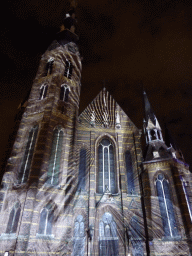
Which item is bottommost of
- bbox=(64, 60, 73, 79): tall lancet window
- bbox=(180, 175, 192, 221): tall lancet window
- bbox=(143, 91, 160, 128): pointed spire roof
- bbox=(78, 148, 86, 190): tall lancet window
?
bbox=(180, 175, 192, 221): tall lancet window

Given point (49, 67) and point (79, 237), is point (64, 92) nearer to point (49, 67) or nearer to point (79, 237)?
point (49, 67)

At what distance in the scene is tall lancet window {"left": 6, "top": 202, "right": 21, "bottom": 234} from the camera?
15.0m

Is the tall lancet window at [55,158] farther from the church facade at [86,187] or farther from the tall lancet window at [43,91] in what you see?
the tall lancet window at [43,91]

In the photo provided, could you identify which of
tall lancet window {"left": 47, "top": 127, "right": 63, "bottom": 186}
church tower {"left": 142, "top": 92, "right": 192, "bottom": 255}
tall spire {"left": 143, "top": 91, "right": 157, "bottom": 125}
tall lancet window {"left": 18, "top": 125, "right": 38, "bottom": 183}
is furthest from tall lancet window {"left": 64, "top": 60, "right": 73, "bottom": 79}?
church tower {"left": 142, "top": 92, "right": 192, "bottom": 255}

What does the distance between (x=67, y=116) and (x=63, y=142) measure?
325 centimetres

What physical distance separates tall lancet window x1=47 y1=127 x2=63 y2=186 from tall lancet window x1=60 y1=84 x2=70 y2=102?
4.22 m

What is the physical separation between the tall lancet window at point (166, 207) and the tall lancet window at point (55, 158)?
9048mm

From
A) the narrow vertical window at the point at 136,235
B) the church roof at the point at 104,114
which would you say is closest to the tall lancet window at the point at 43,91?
the church roof at the point at 104,114

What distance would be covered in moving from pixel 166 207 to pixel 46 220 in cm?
984

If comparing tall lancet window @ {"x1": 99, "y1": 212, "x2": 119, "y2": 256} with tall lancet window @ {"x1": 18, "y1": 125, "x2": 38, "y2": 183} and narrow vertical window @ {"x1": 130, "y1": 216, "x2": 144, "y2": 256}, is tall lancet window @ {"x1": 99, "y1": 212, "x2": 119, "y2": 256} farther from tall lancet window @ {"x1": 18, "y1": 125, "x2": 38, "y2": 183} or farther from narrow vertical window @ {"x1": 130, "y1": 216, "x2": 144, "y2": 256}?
tall lancet window @ {"x1": 18, "y1": 125, "x2": 38, "y2": 183}

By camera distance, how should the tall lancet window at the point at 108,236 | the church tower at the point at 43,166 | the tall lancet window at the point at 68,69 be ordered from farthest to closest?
the tall lancet window at the point at 68,69 → the tall lancet window at the point at 108,236 → the church tower at the point at 43,166

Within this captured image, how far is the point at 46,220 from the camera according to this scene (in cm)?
1533

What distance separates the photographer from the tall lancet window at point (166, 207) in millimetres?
16609

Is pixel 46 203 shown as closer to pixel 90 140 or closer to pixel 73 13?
pixel 90 140
